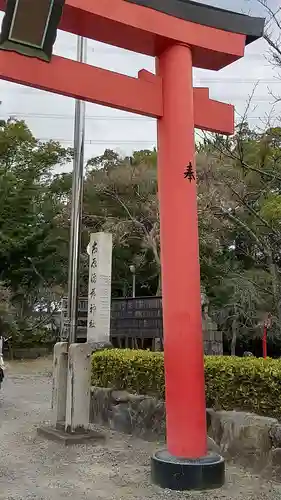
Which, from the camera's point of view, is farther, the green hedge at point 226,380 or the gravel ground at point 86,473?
the green hedge at point 226,380

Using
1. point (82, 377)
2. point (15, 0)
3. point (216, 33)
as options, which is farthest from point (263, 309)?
point (15, 0)

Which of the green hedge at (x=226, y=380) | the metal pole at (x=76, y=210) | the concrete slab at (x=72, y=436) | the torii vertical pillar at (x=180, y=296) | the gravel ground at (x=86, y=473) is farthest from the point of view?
the metal pole at (x=76, y=210)

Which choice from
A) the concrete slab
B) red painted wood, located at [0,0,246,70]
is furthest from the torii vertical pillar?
the concrete slab

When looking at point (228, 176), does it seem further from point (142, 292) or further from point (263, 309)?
point (142, 292)

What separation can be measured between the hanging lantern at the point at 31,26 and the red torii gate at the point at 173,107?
0.29 metres

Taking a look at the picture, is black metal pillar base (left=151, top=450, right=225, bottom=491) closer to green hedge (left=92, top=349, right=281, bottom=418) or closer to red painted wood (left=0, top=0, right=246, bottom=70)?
green hedge (left=92, top=349, right=281, bottom=418)

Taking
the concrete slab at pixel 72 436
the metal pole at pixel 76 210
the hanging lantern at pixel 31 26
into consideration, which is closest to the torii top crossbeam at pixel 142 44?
the hanging lantern at pixel 31 26

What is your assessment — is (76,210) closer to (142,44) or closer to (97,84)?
(97,84)

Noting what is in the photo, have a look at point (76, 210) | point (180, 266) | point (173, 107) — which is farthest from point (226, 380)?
point (76, 210)

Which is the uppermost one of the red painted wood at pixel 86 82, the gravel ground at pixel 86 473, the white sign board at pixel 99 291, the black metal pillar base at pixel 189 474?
the red painted wood at pixel 86 82

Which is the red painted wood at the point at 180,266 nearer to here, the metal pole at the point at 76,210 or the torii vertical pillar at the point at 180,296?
the torii vertical pillar at the point at 180,296

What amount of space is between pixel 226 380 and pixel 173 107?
2795mm

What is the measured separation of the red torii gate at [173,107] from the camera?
452 cm

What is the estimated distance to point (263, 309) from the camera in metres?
18.7
